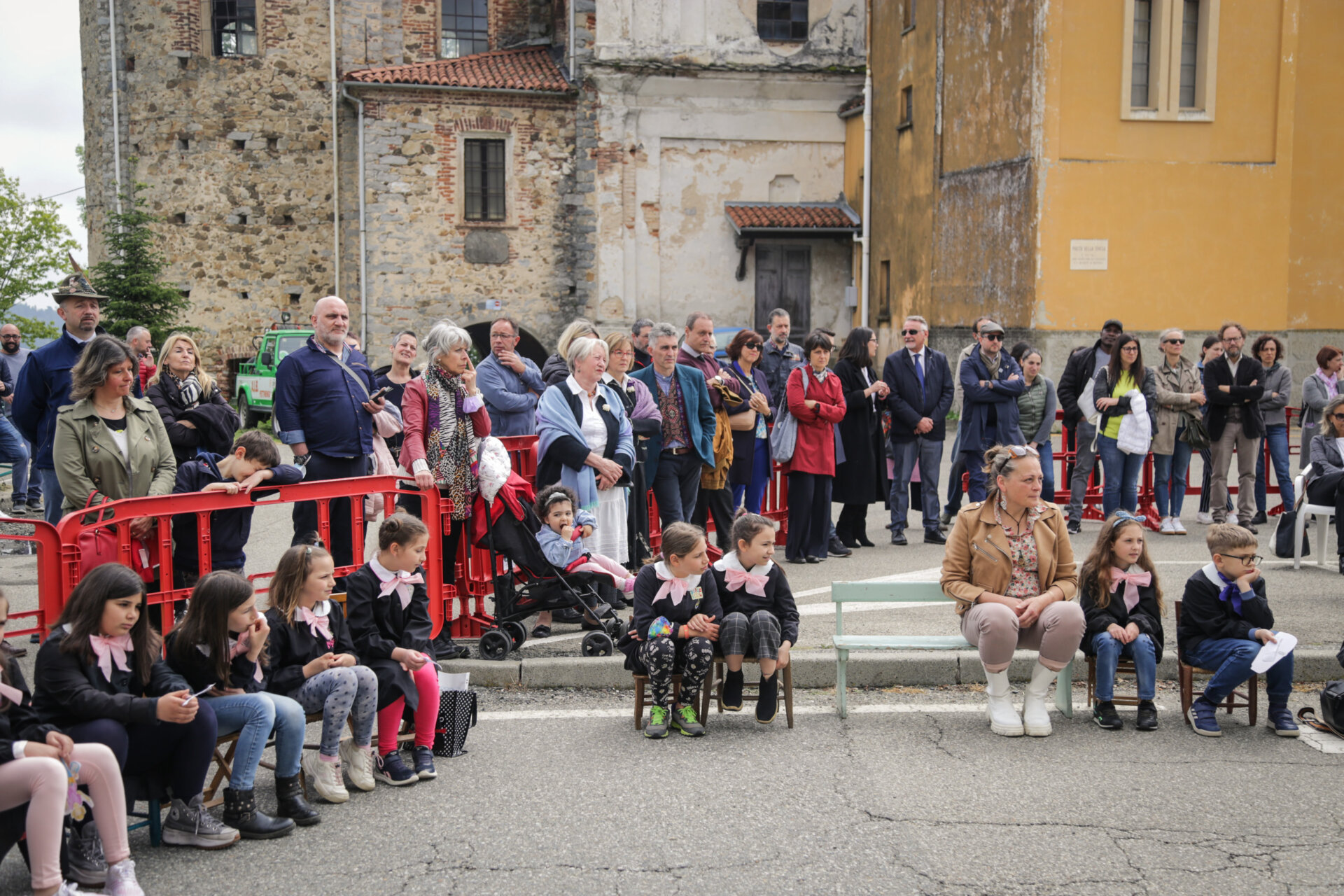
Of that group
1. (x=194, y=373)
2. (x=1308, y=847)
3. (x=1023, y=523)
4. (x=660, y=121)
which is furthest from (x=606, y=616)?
(x=660, y=121)

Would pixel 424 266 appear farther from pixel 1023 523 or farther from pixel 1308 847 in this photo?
pixel 1308 847

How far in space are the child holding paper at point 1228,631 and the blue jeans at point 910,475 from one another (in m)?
4.89

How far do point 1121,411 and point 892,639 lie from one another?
19.7 ft

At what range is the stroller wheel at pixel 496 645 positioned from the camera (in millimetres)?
6895

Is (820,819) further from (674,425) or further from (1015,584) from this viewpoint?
(674,425)

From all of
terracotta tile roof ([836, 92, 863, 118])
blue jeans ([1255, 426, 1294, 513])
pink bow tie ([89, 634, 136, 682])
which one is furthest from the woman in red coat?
terracotta tile roof ([836, 92, 863, 118])

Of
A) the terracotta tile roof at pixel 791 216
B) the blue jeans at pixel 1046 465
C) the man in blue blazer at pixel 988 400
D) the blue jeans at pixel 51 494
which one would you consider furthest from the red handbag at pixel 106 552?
the terracotta tile roof at pixel 791 216

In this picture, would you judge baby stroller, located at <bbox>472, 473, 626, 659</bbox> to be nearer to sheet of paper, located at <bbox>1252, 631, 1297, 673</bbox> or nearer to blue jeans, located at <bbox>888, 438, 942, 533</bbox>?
sheet of paper, located at <bbox>1252, 631, 1297, 673</bbox>

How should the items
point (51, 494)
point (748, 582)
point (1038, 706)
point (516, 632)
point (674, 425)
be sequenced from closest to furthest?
point (1038, 706) < point (748, 582) < point (516, 632) < point (51, 494) < point (674, 425)

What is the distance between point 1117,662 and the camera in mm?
6129

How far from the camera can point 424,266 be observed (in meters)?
27.9

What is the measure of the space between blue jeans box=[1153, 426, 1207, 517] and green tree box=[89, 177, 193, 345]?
21023mm

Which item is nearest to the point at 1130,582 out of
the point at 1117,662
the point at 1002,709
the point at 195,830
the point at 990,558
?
the point at 1117,662

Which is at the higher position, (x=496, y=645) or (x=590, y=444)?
(x=590, y=444)
